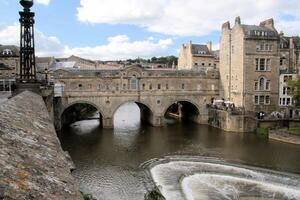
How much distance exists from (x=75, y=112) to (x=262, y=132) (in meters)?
32.5

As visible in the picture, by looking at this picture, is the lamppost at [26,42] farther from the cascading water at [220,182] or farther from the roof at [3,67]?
the roof at [3,67]

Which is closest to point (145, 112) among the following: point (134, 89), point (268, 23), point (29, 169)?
point (134, 89)

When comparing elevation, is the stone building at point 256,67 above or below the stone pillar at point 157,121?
above

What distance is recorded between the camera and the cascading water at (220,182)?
22875mm

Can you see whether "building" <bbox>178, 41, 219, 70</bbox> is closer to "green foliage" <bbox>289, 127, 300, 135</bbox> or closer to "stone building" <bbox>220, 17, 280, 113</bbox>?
"stone building" <bbox>220, 17, 280, 113</bbox>

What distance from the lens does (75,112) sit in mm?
59844

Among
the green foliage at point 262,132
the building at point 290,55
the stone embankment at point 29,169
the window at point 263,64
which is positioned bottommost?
the green foliage at point 262,132

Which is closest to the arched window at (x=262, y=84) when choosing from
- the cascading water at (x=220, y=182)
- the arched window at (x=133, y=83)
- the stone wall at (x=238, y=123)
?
the stone wall at (x=238, y=123)

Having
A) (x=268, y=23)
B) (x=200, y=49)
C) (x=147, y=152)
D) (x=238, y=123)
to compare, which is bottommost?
(x=147, y=152)

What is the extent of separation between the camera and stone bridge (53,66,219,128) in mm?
48075

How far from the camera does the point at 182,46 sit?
8600cm

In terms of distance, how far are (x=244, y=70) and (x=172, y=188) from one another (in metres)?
30.7

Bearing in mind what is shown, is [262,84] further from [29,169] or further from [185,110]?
[29,169]

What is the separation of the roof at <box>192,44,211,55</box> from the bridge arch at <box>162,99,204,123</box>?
59.0 ft
